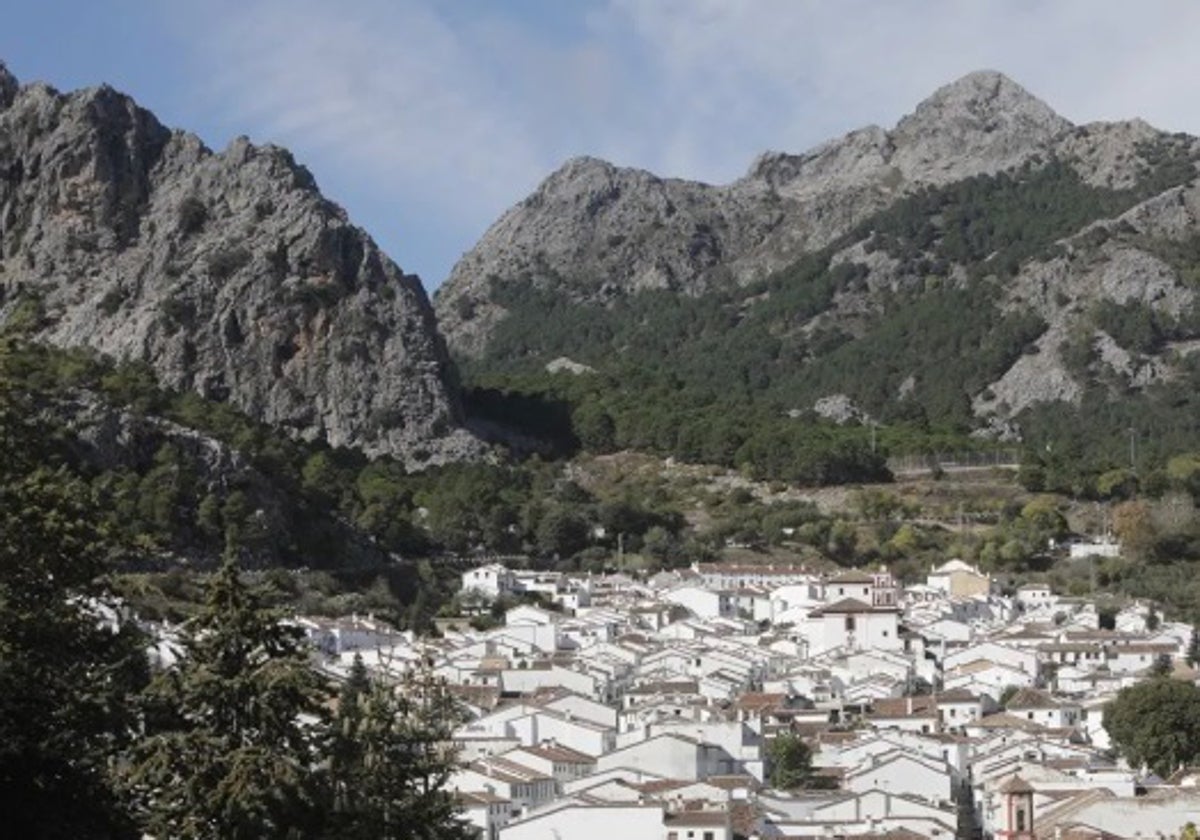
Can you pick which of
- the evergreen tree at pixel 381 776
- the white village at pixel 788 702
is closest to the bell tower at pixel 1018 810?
the white village at pixel 788 702

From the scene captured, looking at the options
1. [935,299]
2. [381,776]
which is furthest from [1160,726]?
[935,299]

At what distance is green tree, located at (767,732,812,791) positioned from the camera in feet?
159

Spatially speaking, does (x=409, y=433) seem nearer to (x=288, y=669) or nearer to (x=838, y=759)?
(x=838, y=759)

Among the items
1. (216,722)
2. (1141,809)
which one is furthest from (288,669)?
(1141,809)

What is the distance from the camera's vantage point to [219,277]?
10450cm

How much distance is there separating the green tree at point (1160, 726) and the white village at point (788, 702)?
2.99 feet

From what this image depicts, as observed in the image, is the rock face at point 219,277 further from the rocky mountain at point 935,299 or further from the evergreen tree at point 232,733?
the evergreen tree at point 232,733

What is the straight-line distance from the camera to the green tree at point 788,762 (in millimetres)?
48312

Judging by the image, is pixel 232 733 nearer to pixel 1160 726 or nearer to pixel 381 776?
pixel 381 776

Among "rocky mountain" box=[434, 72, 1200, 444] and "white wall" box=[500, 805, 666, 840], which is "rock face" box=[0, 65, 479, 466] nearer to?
"rocky mountain" box=[434, 72, 1200, 444]

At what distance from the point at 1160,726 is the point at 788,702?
473 inches

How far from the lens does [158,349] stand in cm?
10156

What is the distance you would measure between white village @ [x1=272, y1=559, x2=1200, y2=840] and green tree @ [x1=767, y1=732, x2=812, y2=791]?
10 cm

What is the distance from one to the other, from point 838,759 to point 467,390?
72.4 m
